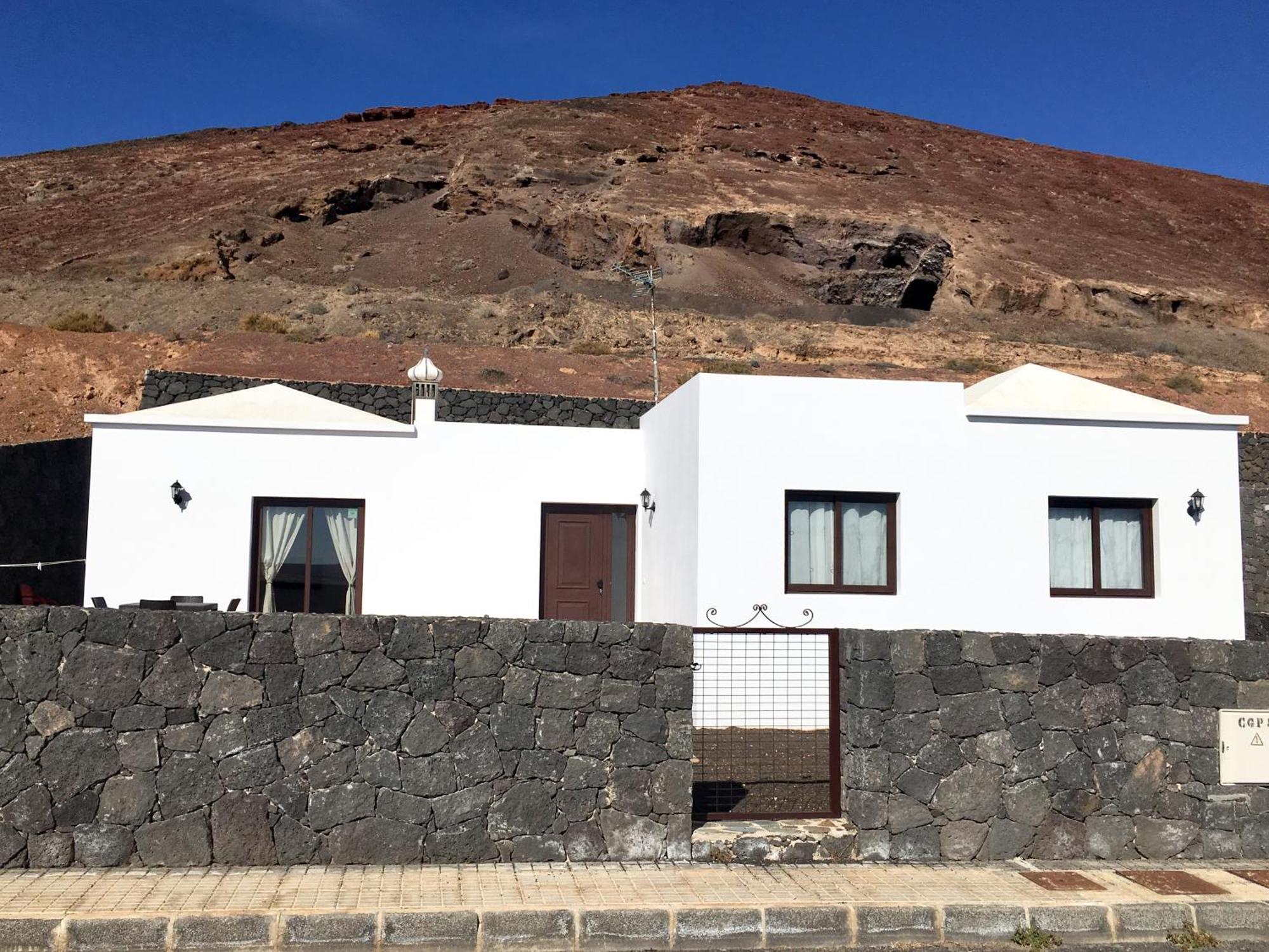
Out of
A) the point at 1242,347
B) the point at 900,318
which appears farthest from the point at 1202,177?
the point at 900,318

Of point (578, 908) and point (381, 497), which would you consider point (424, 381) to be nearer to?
point (381, 497)

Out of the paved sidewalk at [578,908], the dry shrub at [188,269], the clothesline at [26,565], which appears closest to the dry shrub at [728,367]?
the clothesline at [26,565]

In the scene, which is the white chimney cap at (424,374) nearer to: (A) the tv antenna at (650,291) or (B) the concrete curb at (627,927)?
(A) the tv antenna at (650,291)

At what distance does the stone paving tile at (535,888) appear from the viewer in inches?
227

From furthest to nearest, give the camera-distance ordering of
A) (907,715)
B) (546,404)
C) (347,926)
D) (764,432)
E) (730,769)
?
(546,404) → (764,432) → (730,769) → (907,715) → (347,926)

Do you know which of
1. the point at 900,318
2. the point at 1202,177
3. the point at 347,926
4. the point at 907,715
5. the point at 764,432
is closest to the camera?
the point at 347,926

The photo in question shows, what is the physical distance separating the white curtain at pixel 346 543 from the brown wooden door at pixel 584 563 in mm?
2276

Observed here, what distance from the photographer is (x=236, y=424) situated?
43.0 ft

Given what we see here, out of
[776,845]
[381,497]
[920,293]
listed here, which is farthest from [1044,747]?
[920,293]

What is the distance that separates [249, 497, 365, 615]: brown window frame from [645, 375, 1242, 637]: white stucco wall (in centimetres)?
374

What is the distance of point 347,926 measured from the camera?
5.55 meters

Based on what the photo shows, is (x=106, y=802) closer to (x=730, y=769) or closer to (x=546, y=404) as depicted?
(x=730, y=769)

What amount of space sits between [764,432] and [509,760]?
239 inches

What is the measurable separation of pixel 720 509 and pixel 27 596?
10.0m
